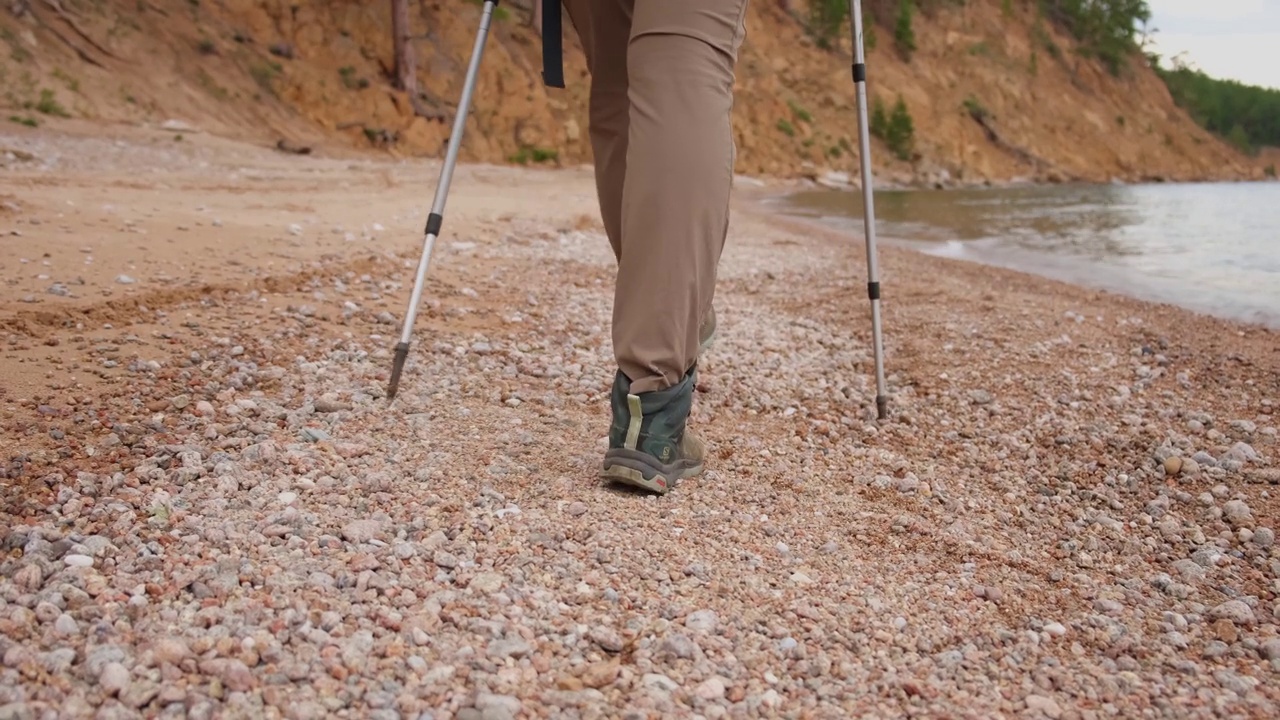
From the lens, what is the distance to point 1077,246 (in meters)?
9.51

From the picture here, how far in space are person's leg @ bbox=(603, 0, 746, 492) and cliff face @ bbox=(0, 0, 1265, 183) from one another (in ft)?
35.8

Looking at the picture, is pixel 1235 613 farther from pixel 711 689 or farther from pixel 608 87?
pixel 608 87

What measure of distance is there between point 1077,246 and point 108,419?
30.6 feet

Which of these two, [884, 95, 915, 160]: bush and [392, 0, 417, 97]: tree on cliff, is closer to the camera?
[392, 0, 417, 97]: tree on cliff

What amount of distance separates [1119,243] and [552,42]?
922 cm

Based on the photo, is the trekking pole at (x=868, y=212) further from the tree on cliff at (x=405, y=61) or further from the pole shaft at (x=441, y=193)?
the tree on cliff at (x=405, y=61)

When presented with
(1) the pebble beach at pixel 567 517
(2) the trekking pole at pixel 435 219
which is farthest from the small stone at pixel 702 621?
(2) the trekking pole at pixel 435 219

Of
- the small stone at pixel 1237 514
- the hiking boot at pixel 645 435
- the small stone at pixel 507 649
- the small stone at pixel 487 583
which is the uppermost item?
the hiking boot at pixel 645 435

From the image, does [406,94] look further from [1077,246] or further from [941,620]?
[941,620]

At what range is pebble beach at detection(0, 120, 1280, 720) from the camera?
1288 millimetres

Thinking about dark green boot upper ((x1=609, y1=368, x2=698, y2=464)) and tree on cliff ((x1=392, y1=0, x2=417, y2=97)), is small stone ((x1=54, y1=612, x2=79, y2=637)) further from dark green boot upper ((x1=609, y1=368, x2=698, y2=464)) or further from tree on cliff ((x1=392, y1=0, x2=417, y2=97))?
tree on cliff ((x1=392, y1=0, x2=417, y2=97))

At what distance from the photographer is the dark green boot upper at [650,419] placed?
189 cm

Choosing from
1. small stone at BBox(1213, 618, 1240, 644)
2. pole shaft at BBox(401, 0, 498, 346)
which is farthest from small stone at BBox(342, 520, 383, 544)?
small stone at BBox(1213, 618, 1240, 644)

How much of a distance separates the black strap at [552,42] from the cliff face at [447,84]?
1028 cm
